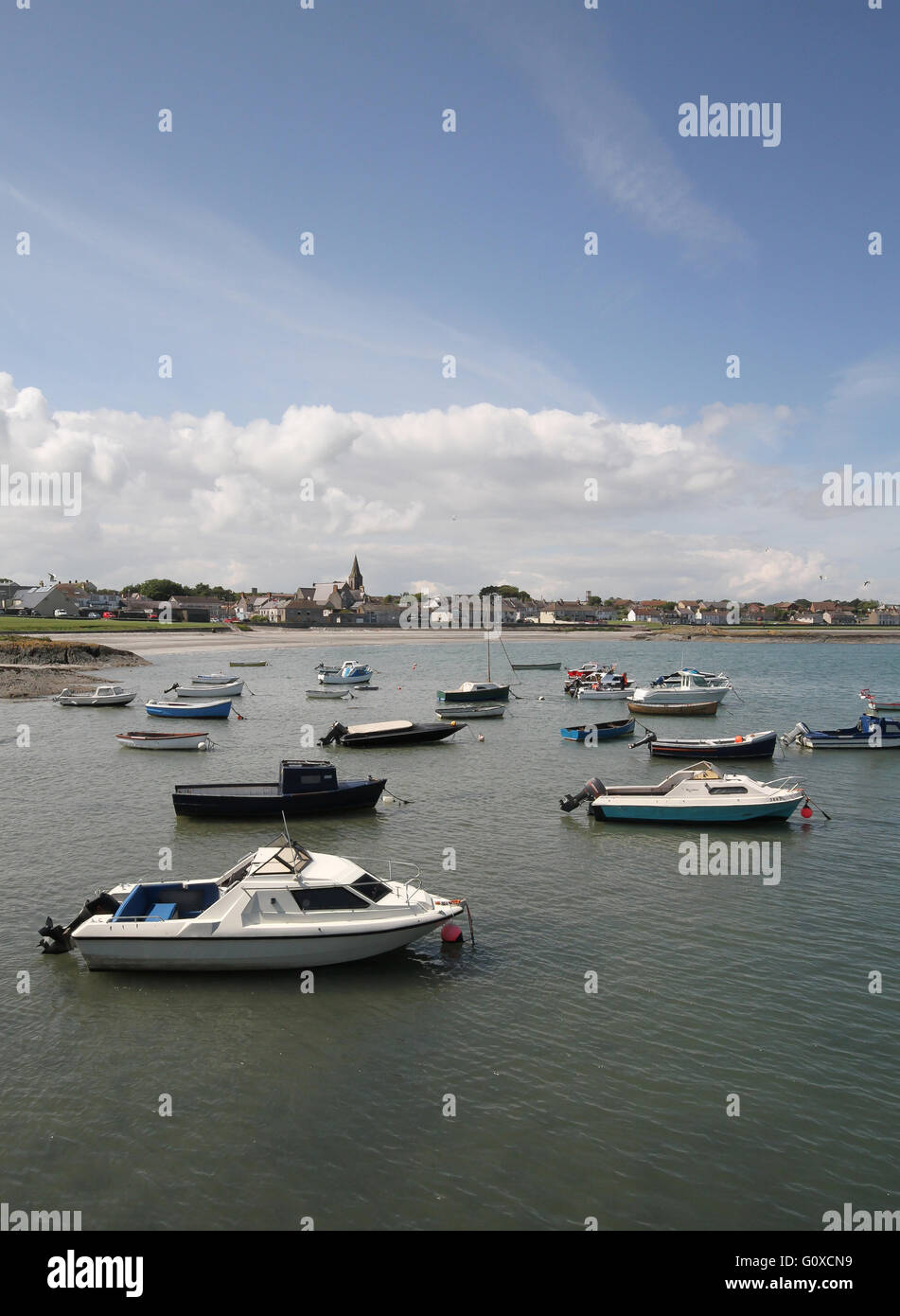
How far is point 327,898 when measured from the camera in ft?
59.8

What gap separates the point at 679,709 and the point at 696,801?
34417 mm

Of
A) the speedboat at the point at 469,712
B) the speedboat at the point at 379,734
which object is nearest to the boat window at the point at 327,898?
the speedboat at the point at 379,734

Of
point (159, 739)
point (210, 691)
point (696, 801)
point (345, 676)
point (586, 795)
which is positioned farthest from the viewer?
point (345, 676)

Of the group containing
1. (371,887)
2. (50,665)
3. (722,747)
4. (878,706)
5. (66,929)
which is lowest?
(66,929)

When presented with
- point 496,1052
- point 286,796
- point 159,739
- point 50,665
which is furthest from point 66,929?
point 50,665

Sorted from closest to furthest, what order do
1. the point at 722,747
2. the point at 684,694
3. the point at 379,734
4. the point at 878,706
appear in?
the point at 722,747 < the point at 379,734 < the point at 684,694 < the point at 878,706

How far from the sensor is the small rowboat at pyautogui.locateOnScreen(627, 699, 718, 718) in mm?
63094

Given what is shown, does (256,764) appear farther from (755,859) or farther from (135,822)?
(755,859)

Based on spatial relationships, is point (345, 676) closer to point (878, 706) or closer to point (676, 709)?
point (676, 709)

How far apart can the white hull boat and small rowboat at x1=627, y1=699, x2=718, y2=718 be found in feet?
116

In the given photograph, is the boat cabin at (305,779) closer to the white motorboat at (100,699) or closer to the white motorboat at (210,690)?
the white motorboat at (100,699)

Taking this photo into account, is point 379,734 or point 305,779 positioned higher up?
point 305,779
